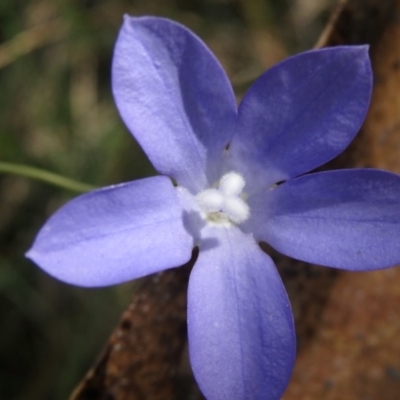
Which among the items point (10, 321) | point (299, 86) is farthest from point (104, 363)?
point (10, 321)

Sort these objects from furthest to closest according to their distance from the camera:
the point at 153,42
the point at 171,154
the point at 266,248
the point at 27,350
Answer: the point at 27,350, the point at 266,248, the point at 171,154, the point at 153,42

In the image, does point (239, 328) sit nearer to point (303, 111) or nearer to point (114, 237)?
point (114, 237)

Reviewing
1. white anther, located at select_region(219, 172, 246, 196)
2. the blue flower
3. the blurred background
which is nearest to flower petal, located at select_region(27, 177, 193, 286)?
the blue flower

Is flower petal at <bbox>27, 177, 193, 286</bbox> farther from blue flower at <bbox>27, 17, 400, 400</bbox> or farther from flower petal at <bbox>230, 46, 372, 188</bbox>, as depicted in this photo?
flower petal at <bbox>230, 46, 372, 188</bbox>

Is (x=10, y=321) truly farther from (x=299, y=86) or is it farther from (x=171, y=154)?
(x=299, y=86)

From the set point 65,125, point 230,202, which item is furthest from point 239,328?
point 65,125

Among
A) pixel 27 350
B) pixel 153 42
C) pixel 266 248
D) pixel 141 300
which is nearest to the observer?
pixel 153 42

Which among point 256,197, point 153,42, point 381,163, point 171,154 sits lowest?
point 381,163
